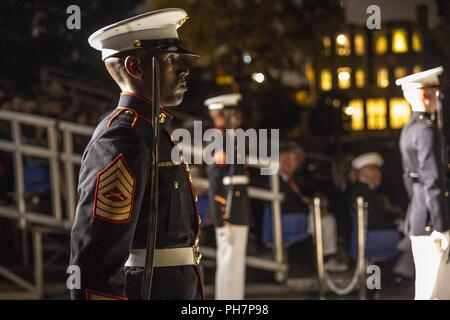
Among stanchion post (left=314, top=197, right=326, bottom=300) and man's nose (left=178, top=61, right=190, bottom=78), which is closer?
man's nose (left=178, top=61, right=190, bottom=78)

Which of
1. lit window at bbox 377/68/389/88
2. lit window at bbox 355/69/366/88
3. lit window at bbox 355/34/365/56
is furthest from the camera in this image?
lit window at bbox 377/68/389/88

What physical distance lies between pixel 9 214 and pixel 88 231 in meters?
7.56

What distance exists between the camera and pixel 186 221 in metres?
3.83

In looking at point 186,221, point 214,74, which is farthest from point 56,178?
point 214,74

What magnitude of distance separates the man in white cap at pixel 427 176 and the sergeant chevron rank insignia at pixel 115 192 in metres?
3.93

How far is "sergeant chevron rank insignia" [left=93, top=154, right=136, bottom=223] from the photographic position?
3391 mm

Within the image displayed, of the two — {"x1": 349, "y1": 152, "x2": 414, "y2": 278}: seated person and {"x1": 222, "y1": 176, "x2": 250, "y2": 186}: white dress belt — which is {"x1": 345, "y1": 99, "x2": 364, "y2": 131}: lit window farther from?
{"x1": 222, "y1": 176, "x2": 250, "y2": 186}: white dress belt

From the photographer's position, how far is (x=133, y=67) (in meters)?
3.85

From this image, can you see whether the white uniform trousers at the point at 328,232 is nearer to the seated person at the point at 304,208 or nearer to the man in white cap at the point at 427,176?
the seated person at the point at 304,208

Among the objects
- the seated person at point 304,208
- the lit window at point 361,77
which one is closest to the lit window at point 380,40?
the lit window at point 361,77

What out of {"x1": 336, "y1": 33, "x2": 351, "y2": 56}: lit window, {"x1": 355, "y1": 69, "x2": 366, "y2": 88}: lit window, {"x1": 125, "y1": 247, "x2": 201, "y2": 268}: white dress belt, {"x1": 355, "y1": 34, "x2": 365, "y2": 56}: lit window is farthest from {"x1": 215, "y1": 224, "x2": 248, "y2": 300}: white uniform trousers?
{"x1": 355, "y1": 69, "x2": 366, "y2": 88}: lit window

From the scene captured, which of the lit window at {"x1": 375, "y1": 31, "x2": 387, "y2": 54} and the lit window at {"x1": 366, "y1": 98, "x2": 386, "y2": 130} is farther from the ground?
the lit window at {"x1": 375, "y1": 31, "x2": 387, "y2": 54}

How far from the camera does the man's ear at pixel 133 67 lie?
3.84 metres

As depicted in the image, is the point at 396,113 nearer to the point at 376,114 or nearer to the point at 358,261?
the point at 376,114
